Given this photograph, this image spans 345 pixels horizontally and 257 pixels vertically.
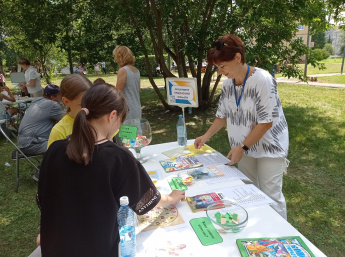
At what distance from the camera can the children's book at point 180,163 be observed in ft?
6.38

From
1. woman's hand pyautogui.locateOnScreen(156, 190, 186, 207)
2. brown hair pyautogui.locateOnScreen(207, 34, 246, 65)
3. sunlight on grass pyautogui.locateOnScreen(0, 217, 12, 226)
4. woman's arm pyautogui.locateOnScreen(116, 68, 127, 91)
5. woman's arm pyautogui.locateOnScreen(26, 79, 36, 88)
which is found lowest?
sunlight on grass pyautogui.locateOnScreen(0, 217, 12, 226)

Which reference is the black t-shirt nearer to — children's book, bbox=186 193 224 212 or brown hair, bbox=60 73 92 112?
children's book, bbox=186 193 224 212

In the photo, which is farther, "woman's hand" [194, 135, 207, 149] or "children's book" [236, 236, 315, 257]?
"woman's hand" [194, 135, 207, 149]

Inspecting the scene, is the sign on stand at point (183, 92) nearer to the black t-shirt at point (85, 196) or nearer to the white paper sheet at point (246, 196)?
the white paper sheet at point (246, 196)

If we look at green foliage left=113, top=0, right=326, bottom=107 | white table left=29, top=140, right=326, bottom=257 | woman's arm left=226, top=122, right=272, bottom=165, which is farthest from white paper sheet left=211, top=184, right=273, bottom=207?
green foliage left=113, top=0, right=326, bottom=107

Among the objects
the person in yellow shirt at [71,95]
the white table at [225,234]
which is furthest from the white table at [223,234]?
the person in yellow shirt at [71,95]

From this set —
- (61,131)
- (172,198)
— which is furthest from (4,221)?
(172,198)

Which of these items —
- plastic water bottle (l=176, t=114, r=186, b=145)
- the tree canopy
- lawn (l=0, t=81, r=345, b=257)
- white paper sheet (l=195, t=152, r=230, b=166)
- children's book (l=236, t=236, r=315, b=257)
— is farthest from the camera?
the tree canopy

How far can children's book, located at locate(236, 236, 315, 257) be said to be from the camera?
105cm

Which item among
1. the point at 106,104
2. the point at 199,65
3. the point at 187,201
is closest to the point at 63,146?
the point at 106,104

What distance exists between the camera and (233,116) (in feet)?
6.31

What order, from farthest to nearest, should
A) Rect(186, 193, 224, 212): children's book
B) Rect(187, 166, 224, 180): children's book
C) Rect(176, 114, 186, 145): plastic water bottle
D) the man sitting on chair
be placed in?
the man sitting on chair
Rect(176, 114, 186, 145): plastic water bottle
Rect(187, 166, 224, 180): children's book
Rect(186, 193, 224, 212): children's book

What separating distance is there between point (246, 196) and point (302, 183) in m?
2.25

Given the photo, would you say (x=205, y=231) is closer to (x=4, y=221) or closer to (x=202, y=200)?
(x=202, y=200)
